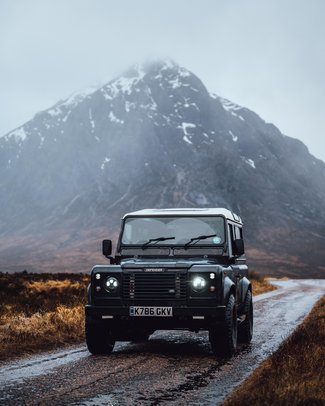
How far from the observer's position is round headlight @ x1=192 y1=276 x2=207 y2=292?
10406mm

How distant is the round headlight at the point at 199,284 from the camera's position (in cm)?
1041

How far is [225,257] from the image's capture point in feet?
38.1

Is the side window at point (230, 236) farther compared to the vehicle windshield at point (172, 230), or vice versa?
the side window at point (230, 236)

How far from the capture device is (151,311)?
10461 millimetres

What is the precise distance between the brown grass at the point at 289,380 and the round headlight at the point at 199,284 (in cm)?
154

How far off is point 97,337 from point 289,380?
416cm

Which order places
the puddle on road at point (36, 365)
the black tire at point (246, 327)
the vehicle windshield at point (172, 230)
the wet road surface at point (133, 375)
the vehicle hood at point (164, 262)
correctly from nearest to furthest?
the wet road surface at point (133, 375) < the puddle on road at point (36, 365) < the vehicle hood at point (164, 262) < the vehicle windshield at point (172, 230) < the black tire at point (246, 327)

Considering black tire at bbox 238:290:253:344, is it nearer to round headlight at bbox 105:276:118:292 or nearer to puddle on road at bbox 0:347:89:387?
puddle on road at bbox 0:347:89:387

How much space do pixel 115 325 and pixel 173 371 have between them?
1.70 meters

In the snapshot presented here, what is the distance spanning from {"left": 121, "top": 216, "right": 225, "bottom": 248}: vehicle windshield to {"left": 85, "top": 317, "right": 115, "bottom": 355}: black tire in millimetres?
1764

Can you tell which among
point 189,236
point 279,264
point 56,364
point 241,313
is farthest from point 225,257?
point 279,264

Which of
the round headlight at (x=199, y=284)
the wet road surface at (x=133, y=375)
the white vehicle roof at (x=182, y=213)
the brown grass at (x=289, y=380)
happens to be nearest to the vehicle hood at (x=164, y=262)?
the round headlight at (x=199, y=284)

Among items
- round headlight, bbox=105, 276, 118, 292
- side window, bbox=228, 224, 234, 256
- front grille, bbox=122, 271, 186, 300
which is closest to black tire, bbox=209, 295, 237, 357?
front grille, bbox=122, 271, 186, 300

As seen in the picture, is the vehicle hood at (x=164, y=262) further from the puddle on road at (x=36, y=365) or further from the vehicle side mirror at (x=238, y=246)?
the puddle on road at (x=36, y=365)
